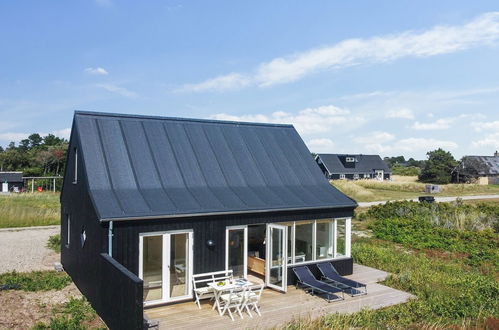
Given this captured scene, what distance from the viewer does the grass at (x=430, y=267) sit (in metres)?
8.68

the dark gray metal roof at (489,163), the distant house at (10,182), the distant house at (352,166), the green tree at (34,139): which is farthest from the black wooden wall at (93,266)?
the green tree at (34,139)

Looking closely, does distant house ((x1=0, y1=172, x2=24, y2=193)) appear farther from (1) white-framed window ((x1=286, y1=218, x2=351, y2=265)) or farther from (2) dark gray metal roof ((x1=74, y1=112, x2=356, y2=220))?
(1) white-framed window ((x1=286, y1=218, x2=351, y2=265))

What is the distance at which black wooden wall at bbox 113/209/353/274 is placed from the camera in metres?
9.14

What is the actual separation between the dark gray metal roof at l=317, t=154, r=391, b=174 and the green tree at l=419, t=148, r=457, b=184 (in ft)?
22.5

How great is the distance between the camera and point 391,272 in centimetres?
1326

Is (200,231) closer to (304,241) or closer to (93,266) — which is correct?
(93,266)

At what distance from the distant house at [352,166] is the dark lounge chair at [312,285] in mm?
52221

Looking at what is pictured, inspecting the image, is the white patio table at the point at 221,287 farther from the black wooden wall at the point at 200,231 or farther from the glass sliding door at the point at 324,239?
the glass sliding door at the point at 324,239

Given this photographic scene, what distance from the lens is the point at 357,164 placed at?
68.4 meters

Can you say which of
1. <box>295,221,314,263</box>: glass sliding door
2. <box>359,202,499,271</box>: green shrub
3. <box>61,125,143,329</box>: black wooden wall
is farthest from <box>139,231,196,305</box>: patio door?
<box>359,202,499,271</box>: green shrub

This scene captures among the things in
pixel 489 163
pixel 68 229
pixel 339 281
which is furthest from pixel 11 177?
pixel 489 163

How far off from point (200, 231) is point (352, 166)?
5996 centimetres

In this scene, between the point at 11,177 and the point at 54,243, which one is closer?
the point at 54,243

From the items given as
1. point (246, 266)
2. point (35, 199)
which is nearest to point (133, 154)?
point (246, 266)
